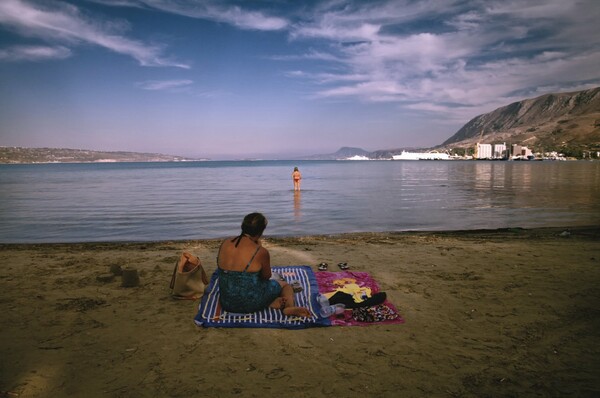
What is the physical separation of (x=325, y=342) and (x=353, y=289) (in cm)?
197

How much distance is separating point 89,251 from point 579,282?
40.0 feet

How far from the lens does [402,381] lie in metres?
3.98

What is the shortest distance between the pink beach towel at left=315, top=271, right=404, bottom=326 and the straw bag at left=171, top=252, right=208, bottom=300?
7.31ft

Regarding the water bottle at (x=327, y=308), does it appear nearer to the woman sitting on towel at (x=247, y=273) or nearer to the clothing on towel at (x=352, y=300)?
the clothing on towel at (x=352, y=300)

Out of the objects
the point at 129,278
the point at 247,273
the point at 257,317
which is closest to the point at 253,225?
the point at 247,273

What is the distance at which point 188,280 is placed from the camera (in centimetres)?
634

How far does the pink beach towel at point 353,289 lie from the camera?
5.49 m

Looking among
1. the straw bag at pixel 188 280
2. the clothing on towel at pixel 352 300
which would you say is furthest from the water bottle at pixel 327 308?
the straw bag at pixel 188 280

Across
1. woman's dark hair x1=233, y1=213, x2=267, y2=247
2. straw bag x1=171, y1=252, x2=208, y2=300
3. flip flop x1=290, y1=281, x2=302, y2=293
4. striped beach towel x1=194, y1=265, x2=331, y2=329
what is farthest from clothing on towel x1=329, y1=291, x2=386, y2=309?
straw bag x1=171, y1=252, x2=208, y2=300

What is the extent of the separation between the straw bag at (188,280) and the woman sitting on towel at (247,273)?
0.94 metres

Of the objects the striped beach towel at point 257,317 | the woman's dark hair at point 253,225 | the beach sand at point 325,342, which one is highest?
the woman's dark hair at point 253,225

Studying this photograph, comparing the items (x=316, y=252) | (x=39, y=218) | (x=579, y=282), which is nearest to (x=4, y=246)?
(x=39, y=218)

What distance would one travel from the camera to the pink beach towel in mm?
5492

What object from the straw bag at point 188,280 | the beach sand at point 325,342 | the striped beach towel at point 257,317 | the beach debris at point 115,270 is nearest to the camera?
the beach sand at point 325,342
